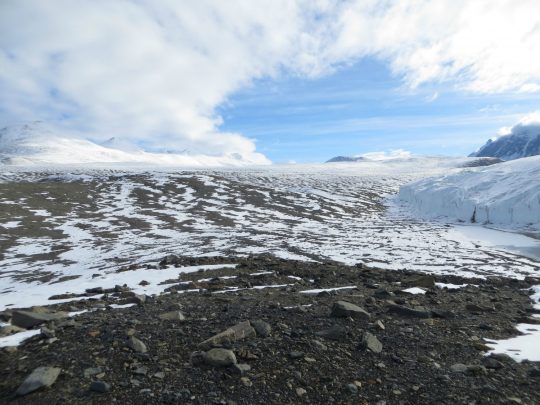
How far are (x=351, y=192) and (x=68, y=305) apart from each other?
58.7 meters

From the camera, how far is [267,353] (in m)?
6.22

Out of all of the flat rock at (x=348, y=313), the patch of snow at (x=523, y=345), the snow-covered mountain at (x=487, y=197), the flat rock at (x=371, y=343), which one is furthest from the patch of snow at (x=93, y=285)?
the snow-covered mountain at (x=487, y=197)

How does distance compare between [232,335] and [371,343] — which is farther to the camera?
[232,335]

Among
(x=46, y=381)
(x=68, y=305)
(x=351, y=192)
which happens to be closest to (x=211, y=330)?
(x=46, y=381)

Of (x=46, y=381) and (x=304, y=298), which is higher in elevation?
(x=46, y=381)

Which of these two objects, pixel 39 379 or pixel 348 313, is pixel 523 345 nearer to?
pixel 348 313

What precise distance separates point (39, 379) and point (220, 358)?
2454 mm

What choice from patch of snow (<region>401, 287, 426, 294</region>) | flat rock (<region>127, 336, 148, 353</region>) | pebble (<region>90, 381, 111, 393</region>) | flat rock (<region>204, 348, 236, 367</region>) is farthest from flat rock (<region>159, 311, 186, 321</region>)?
patch of snow (<region>401, 287, 426, 294</region>)

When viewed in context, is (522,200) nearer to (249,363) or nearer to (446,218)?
(446,218)

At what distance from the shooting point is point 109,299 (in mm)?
10641

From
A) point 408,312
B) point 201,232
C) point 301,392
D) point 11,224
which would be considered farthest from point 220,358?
point 11,224

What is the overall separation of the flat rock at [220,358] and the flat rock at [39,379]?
6.88ft

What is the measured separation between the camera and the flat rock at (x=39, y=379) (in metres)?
5.02

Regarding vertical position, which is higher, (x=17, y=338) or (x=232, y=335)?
(x=232, y=335)
